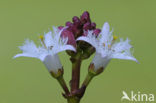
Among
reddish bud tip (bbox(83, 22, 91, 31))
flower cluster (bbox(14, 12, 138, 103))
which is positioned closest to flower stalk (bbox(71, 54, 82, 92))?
flower cluster (bbox(14, 12, 138, 103))

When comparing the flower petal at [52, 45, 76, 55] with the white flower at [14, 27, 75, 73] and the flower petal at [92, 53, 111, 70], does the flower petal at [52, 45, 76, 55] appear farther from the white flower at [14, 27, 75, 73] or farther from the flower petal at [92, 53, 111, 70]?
the flower petal at [92, 53, 111, 70]

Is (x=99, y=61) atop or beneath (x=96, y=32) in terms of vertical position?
beneath

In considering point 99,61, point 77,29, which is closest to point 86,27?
point 77,29

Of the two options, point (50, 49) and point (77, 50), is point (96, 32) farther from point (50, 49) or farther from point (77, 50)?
point (50, 49)

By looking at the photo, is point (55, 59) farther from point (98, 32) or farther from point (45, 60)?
point (98, 32)

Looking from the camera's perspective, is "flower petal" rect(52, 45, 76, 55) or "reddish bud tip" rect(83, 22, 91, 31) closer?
"flower petal" rect(52, 45, 76, 55)

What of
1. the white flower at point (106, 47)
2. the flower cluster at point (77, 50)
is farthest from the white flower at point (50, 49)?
the white flower at point (106, 47)

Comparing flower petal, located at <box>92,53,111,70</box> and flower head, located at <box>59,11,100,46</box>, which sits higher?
flower head, located at <box>59,11,100,46</box>
